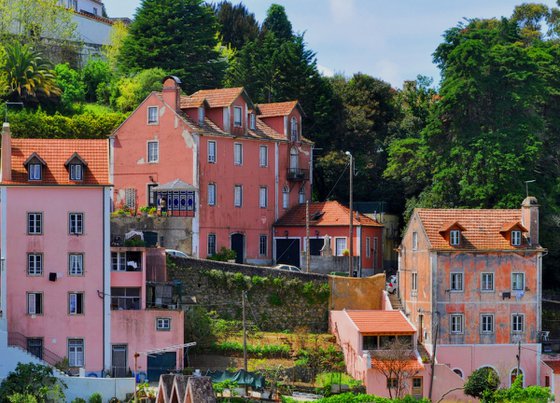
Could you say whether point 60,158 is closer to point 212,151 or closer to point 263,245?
point 212,151

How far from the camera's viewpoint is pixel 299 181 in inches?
3241

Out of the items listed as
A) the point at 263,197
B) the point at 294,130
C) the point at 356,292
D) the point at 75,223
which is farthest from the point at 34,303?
the point at 294,130

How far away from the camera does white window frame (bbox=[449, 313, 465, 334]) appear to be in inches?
2744

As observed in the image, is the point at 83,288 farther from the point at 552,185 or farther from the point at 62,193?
the point at 552,185

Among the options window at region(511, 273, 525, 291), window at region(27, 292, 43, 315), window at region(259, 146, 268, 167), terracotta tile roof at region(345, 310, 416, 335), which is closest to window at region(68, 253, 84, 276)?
window at region(27, 292, 43, 315)

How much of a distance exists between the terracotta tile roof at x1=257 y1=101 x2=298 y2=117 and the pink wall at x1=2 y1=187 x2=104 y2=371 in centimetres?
1852

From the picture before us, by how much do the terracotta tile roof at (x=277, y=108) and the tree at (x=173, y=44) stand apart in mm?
11707

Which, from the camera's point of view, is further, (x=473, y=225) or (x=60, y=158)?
(x=473, y=225)

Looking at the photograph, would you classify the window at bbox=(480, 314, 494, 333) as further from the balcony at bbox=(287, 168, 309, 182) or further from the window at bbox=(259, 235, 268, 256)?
the balcony at bbox=(287, 168, 309, 182)

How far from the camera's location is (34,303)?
213ft

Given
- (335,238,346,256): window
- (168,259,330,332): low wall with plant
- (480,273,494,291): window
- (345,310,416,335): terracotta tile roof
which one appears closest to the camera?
(345,310,416,335): terracotta tile roof

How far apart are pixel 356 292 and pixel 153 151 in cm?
1327

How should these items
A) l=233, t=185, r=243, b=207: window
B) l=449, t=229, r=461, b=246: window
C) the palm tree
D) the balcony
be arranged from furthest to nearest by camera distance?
the palm tree → the balcony → l=233, t=185, r=243, b=207: window → l=449, t=229, r=461, b=246: window

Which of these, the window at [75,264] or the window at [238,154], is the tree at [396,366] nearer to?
the window at [75,264]
